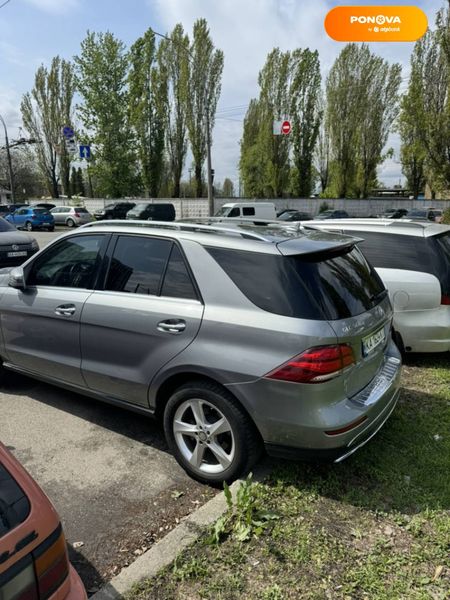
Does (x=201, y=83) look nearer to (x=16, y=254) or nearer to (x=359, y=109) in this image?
(x=359, y=109)

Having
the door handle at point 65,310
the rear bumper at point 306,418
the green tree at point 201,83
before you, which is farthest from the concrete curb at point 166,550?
the green tree at point 201,83

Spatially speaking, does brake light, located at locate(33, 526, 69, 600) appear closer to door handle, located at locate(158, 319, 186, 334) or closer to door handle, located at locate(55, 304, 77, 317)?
door handle, located at locate(158, 319, 186, 334)

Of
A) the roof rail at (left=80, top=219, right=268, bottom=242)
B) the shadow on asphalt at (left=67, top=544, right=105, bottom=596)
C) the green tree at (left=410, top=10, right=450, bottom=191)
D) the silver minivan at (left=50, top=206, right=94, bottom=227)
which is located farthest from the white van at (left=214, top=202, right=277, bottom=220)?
the shadow on asphalt at (left=67, top=544, right=105, bottom=596)

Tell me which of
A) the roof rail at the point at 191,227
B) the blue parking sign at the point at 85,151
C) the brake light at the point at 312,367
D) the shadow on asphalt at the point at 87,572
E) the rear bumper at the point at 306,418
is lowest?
the shadow on asphalt at the point at 87,572

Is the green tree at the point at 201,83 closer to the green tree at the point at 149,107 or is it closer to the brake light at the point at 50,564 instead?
the green tree at the point at 149,107

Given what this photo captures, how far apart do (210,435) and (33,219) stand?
27.9 meters

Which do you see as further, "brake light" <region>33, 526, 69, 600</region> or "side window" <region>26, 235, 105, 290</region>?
"side window" <region>26, 235, 105, 290</region>

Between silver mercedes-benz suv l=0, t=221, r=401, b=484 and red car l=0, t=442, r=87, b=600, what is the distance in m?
1.27

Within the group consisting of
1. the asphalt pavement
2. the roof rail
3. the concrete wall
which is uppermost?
the concrete wall

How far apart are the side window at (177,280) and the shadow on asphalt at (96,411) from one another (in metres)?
1.03

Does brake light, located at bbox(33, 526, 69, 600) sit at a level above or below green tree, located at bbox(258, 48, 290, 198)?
below

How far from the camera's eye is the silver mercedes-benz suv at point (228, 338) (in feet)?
8.06

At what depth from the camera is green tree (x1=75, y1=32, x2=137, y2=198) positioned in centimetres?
2822

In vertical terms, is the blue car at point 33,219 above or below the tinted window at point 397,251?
above
